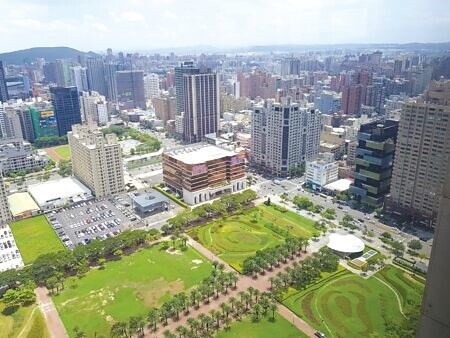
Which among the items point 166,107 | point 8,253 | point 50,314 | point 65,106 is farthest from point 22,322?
point 166,107

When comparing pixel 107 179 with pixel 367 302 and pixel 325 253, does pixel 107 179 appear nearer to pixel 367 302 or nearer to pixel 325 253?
pixel 325 253

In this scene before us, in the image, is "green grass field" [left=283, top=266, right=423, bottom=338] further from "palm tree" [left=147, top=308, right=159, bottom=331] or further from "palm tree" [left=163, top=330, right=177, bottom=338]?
"palm tree" [left=147, top=308, right=159, bottom=331]

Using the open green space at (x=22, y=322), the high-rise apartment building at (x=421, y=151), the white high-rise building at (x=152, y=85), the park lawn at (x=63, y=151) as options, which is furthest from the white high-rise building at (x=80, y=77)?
the high-rise apartment building at (x=421, y=151)

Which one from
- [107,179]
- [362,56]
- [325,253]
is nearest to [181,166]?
[107,179]

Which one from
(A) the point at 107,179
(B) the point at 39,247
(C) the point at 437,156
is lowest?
(B) the point at 39,247

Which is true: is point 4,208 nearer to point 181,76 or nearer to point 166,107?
point 181,76

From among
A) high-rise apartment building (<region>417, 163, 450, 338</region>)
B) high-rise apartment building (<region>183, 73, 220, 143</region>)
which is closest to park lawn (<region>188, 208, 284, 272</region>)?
high-rise apartment building (<region>417, 163, 450, 338</region>)
